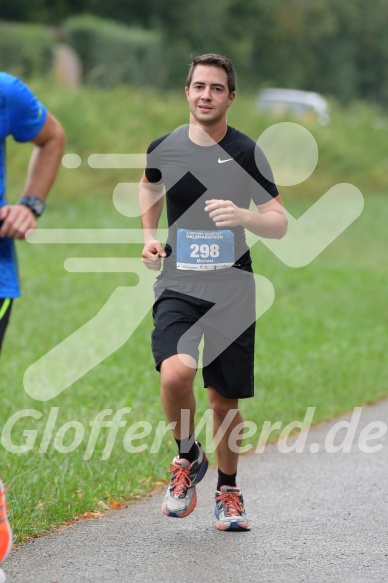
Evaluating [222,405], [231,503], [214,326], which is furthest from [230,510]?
[214,326]

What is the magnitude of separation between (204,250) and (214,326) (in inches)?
13.5

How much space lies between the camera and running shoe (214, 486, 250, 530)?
5652 millimetres

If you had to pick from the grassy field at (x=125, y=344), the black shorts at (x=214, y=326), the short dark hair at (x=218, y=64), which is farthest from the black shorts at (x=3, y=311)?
the short dark hair at (x=218, y=64)

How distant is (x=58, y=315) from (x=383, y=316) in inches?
168

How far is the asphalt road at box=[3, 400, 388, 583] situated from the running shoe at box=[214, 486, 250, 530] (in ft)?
0.18

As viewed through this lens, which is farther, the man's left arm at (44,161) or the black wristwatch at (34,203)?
the man's left arm at (44,161)

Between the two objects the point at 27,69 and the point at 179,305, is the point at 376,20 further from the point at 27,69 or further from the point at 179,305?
the point at 179,305

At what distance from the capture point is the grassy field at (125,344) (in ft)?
22.5

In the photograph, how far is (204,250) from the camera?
17.8 ft

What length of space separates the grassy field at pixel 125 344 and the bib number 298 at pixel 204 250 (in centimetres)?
141

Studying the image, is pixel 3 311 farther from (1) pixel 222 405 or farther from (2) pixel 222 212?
(1) pixel 222 405

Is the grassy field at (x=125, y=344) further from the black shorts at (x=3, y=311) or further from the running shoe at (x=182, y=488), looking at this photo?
the black shorts at (x=3, y=311)

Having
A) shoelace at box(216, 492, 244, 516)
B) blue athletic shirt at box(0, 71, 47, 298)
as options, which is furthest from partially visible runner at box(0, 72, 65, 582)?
shoelace at box(216, 492, 244, 516)

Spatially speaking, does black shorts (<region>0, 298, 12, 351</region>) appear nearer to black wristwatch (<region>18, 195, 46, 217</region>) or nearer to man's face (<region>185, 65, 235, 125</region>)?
black wristwatch (<region>18, 195, 46, 217</region>)
